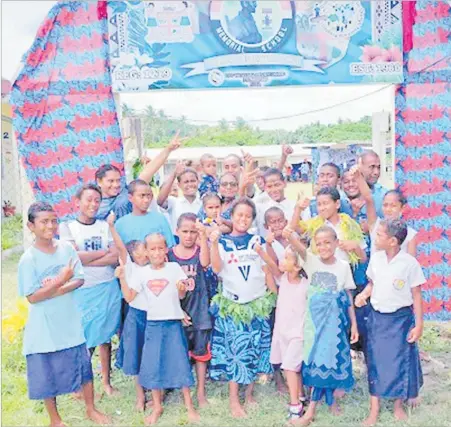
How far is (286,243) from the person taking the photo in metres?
3.68

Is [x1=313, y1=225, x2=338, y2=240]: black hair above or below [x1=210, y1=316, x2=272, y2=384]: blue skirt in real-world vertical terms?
above

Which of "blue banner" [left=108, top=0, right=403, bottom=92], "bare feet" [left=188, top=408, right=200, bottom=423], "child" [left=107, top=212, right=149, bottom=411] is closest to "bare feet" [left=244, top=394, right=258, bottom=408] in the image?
"bare feet" [left=188, top=408, right=200, bottom=423]

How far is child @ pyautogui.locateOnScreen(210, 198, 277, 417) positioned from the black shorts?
0.07m

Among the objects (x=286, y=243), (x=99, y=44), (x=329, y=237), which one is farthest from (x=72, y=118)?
(x=329, y=237)

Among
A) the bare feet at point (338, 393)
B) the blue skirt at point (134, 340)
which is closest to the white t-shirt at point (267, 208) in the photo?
the blue skirt at point (134, 340)

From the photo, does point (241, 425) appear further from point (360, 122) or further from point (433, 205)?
point (360, 122)

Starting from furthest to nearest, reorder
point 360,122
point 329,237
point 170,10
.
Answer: point 360,122 < point 170,10 < point 329,237

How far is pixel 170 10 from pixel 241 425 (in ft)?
10.9

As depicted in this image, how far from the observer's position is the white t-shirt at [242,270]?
346 centimetres

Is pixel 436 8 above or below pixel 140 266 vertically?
above

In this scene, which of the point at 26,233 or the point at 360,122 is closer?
the point at 26,233

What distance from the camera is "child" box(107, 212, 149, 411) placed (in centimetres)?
350

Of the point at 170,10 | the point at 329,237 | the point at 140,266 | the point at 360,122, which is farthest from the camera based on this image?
→ the point at 360,122

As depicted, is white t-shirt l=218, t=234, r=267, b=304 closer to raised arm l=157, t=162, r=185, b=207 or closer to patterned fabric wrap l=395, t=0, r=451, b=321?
raised arm l=157, t=162, r=185, b=207
